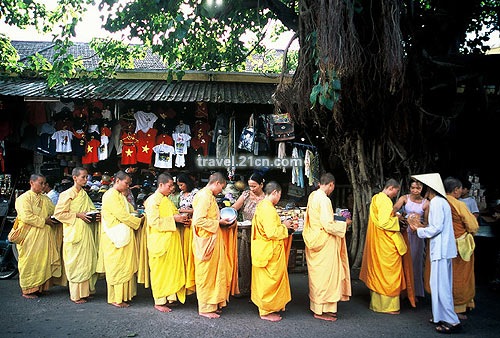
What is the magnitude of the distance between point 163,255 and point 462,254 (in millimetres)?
4310

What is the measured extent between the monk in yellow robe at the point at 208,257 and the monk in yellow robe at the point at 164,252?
1.19 ft

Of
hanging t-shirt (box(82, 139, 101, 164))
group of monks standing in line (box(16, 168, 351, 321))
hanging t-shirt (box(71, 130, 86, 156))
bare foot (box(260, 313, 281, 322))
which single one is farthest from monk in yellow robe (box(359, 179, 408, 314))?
hanging t-shirt (box(71, 130, 86, 156))

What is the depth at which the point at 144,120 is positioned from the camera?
8875mm

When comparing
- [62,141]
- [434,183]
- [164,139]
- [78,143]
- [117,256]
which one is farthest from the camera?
[164,139]

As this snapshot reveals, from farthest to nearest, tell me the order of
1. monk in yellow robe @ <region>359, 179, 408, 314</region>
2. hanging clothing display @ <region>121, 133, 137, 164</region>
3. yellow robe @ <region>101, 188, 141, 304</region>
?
hanging clothing display @ <region>121, 133, 137, 164</region> → yellow robe @ <region>101, 188, 141, 304</region> → monk in yellow robe @ <region>359, 179, 408, 314</region>

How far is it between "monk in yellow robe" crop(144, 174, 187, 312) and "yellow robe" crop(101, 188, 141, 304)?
371mm

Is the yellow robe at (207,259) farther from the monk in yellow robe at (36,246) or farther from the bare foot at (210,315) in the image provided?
the monk in yellow robe at (36,246)

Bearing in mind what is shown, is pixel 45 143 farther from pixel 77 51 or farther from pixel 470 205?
pixel 77 51

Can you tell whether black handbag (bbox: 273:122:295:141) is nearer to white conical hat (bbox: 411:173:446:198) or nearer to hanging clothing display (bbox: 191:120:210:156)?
hanging clothing display (bbox: 191:120:210:156)

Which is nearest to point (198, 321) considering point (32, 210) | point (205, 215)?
point (205, 215)

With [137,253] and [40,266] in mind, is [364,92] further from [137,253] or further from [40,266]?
[40,266]

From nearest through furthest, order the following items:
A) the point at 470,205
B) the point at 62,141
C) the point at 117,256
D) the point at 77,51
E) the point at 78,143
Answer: the point at 117,256
the point at 470,205
the point at 62,141
the point at 78,143
the point at 77,51

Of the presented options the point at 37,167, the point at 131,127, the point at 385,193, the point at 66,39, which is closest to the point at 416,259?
the point at 385,193

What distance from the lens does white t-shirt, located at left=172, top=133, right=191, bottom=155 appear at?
896cm
